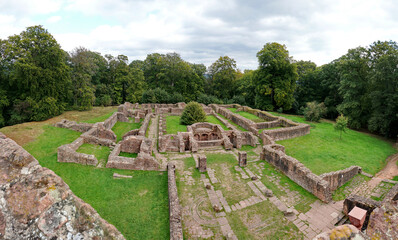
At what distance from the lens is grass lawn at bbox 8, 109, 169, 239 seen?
8.57 m

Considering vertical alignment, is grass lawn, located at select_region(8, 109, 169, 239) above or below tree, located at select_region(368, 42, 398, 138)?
below

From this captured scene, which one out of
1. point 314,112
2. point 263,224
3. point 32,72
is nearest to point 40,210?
point 263,224

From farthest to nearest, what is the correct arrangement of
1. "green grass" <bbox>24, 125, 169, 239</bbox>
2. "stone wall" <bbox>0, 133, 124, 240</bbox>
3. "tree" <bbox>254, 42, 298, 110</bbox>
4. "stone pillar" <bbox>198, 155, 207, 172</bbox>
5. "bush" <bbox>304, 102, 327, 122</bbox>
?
1. "tree" <bbox>254, 42, 298, 110</bbox>
2. "bush" <bbox>304, 102, 327, 122</bbox>
3. "stone pillar" <bbox>198, 155, 207, 172</bbox>
4. "green grass" <bbox>24, 125, 169, 239</bbox>
5. "stone wall" <bbox>0, 133, 124, 240</bbox>

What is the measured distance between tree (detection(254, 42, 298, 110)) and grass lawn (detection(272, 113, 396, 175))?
11415 mm

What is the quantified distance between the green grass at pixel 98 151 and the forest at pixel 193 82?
13.9 metres

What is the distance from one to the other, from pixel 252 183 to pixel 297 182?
280 centimetres

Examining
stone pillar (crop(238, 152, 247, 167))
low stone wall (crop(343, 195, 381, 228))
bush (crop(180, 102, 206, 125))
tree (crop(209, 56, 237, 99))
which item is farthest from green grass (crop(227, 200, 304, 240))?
tree (crop(209, 56, 237, 99))

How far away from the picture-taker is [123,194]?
34.9ft

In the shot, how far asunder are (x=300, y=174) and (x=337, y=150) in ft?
29.4

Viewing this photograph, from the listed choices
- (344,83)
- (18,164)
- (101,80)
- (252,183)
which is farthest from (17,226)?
(101,80)

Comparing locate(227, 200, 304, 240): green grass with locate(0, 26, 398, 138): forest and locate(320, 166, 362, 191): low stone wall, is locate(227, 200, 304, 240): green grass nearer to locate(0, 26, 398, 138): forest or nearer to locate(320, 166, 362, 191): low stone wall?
locate(320, 166, 362, 191): low stone wall

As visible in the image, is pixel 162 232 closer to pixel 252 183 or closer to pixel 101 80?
pixel 252 183

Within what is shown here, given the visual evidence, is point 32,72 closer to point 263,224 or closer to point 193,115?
point 193,115

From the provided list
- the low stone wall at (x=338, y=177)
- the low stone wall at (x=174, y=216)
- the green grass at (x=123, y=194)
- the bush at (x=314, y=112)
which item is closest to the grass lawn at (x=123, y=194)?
the green grass at (x=123, y=194)
